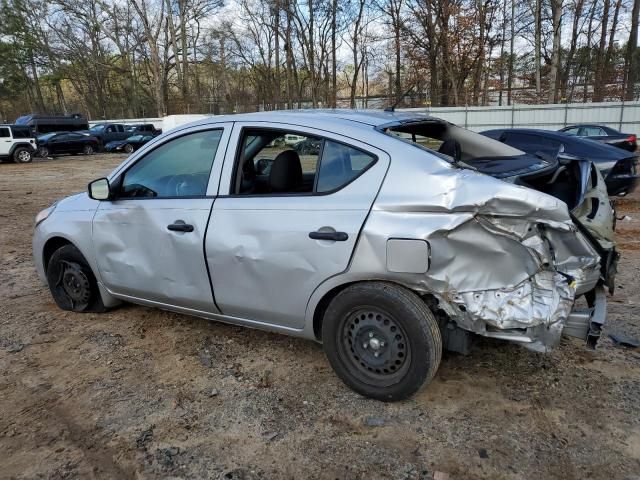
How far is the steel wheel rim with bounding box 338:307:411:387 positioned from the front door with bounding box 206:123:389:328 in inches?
11.8

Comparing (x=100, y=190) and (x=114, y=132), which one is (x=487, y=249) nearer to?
(x=100, y=190)

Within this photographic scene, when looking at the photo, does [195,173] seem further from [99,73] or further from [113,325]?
[99,73]

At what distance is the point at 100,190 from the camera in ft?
12.4

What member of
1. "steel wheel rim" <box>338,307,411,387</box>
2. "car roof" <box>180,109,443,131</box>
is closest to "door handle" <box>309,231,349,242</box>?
"steel wheel rim" <box>338,307,411,387</box>

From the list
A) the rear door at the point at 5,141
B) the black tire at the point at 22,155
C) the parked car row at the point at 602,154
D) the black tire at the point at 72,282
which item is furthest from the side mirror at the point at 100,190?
the black tire at the point at 22,155

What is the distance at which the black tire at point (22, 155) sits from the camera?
75.3ft

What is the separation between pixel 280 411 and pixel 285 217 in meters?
1.13

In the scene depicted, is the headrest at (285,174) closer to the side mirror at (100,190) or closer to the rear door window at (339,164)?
the rear door window at (339,164)

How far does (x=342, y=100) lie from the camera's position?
A: 4212 centimetres

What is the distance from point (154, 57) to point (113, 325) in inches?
1764

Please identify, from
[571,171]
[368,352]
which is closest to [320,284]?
[368,352]

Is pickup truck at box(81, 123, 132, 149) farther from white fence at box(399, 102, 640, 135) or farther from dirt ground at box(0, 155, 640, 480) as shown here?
dirt ground at box(0, 155, 640, 480)

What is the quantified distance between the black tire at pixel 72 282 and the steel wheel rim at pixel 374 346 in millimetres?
2473

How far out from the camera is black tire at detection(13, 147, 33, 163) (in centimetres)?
2295
